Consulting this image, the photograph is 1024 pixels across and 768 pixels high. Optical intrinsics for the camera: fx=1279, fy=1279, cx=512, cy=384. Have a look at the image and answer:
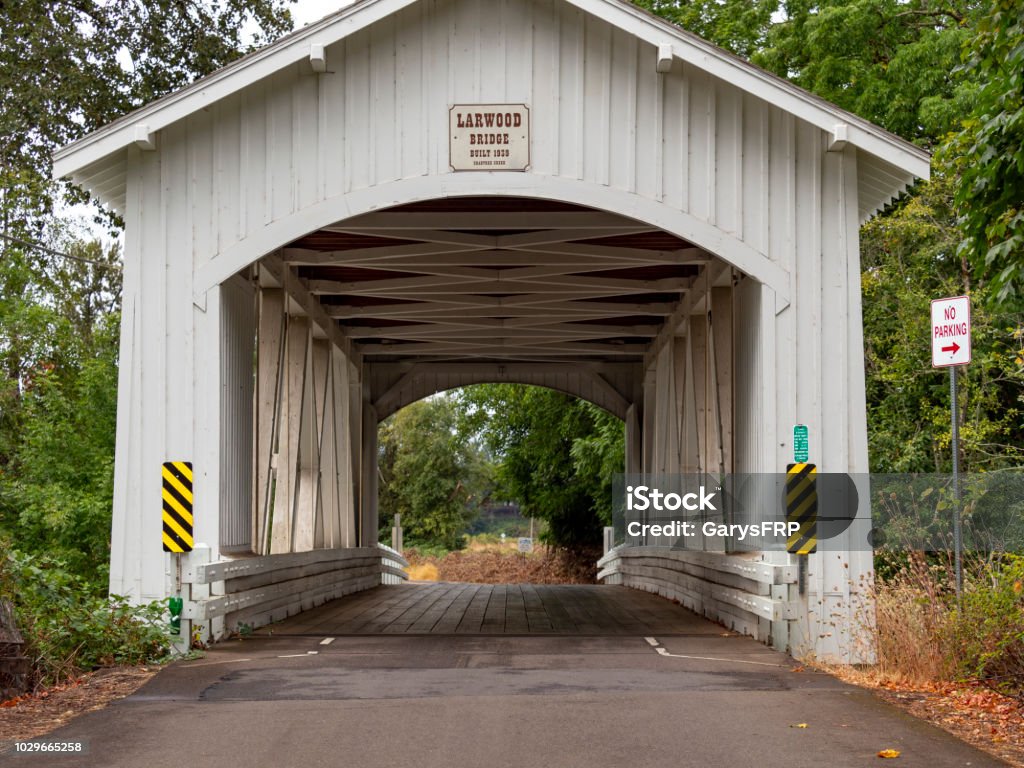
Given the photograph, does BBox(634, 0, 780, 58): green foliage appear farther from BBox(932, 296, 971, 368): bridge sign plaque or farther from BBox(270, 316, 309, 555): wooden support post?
BBox(932, 296, 971, 368): bridge sign plaque

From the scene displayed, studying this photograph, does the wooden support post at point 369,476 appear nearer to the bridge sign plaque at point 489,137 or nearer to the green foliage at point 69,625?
the bridge sign plaque at point 489,137

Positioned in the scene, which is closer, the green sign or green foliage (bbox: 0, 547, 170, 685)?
green foliage (bbox: 0, 547, 170, 685)

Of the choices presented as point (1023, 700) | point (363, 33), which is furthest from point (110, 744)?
point (363, 33)

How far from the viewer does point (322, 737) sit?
571 cm

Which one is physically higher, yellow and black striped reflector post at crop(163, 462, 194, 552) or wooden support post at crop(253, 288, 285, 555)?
wooden support post at crop(253, 288, 285, 555)

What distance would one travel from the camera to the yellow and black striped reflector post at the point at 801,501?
8.91m

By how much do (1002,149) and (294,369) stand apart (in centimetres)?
935

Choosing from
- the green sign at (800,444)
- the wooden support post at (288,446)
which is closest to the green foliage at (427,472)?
the wooden support post at (288,446)

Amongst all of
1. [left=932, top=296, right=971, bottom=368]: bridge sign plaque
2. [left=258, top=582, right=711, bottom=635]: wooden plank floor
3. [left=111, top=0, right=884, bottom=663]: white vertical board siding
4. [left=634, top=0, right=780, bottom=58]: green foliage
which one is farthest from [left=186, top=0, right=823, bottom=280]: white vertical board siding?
[left=634, top=0, right=780, bottom=58]: green foliage

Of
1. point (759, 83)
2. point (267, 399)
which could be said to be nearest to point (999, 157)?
point (759, 83)

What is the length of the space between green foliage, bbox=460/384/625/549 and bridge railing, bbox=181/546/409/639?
12002 millimetres

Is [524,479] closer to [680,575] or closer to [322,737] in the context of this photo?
[680,575]

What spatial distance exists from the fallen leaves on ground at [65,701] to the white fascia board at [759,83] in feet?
19.3

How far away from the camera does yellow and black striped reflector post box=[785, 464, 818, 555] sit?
29.2 ft
